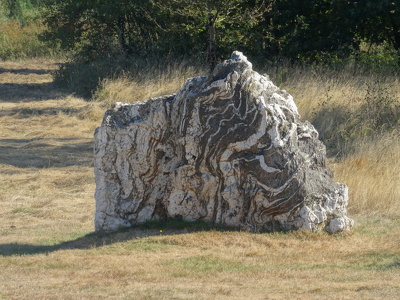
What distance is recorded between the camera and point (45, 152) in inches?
648

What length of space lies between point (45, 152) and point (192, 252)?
31.6ft

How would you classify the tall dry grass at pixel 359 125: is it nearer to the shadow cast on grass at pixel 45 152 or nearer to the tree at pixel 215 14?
the tree at pixel 215 14

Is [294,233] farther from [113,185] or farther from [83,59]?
[83,59]

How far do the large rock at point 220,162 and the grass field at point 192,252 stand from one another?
0.82 feet

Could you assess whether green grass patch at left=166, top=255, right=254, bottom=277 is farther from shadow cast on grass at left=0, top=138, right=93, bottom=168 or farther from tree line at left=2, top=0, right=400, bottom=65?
tree line at left=2, top=0, right=400, bottom=65

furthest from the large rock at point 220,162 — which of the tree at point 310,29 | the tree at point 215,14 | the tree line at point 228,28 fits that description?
the tree at point 310,29

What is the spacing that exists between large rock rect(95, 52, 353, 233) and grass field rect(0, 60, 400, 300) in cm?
25

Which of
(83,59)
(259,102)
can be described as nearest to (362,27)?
(83,59)

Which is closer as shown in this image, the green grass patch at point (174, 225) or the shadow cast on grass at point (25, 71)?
the green grass patch at point (174, 225)

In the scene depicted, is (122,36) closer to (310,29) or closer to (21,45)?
(310,29)

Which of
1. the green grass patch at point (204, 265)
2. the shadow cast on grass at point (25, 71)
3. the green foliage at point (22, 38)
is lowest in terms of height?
the shadow cast on grass at point (25, 71)

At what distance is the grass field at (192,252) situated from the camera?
6.16 metres

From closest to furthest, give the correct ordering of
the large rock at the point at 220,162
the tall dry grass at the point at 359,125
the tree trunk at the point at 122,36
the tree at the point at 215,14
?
the large rock at the point at 220,162, the tall dry grass at the point at 359,125, the tree at the point at 215,14, the tree trunk at the point at 122,36

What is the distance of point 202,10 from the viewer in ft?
67.1
